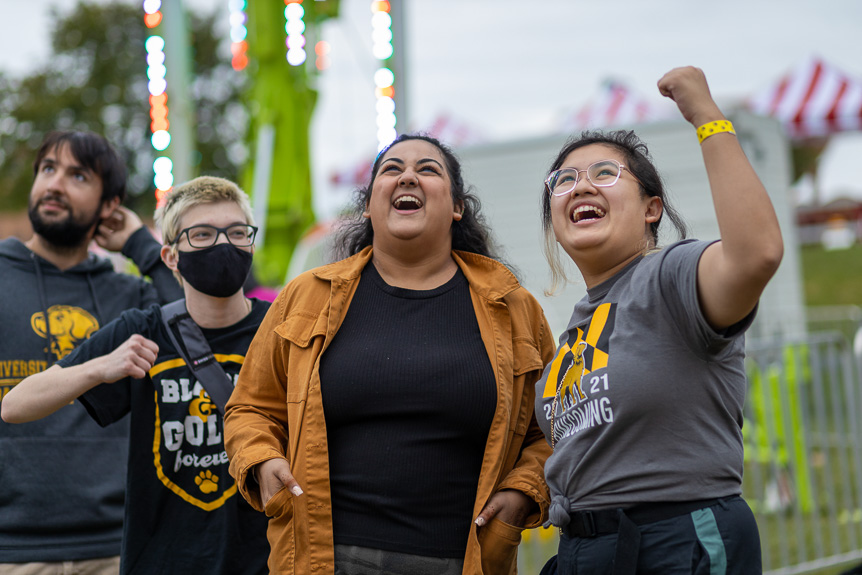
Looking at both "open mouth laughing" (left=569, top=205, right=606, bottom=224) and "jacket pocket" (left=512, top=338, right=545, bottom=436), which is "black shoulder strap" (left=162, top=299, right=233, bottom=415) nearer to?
"jacket pocket" (left=512, top=338, right=545, bottom=436)

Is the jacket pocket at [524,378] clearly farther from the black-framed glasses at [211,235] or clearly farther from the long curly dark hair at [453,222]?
the black-framed glasses at [211,235]

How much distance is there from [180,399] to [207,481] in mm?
278

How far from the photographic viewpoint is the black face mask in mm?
2668

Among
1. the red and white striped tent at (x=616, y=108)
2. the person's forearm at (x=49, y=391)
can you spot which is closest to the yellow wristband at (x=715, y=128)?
the person's forearm at (x=49, y=391)

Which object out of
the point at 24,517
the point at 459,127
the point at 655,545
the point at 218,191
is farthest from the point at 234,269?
the point at 459,127

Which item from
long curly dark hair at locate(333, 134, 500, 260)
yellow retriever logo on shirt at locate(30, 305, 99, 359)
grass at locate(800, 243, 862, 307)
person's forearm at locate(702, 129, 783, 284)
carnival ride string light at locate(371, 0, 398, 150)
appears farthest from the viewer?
grass at locate(800, 243, 862, 307)

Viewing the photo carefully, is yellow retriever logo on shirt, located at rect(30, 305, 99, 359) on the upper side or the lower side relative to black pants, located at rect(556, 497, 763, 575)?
upper

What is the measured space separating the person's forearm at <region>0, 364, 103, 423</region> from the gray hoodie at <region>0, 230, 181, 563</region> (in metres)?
0.39

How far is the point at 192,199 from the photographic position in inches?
108

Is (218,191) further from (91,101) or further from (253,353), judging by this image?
(91,101)

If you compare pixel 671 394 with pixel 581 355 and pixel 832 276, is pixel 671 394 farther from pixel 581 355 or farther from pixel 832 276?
pixel 832 276

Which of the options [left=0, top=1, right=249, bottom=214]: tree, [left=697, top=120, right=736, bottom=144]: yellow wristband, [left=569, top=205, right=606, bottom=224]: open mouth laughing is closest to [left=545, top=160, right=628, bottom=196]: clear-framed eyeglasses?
[left=569, top=205, right=606, bottom=224]: open mouth laughing

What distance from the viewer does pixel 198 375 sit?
263 cm

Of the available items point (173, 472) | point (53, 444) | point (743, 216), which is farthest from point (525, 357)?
point (53, 444)
